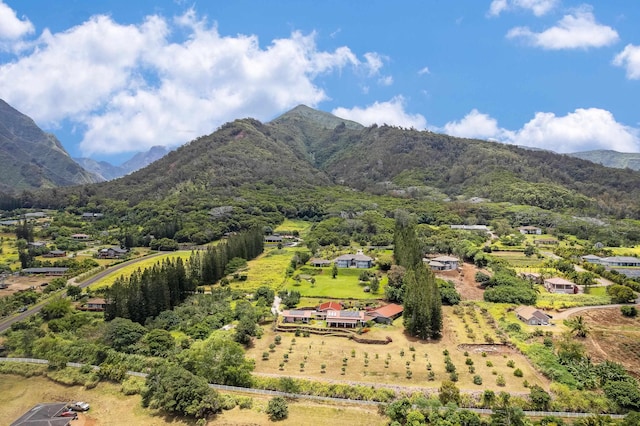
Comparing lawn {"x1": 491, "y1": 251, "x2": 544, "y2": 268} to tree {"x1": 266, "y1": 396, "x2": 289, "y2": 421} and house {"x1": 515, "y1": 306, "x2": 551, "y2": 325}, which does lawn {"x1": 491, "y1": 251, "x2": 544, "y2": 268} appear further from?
tree {"x1": 266, "y1": 396, "x2": 289, "y2": 421}

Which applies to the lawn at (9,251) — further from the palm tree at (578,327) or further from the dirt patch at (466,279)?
the palm tree at (578,327)

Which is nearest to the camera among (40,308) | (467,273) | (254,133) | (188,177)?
(40,308)

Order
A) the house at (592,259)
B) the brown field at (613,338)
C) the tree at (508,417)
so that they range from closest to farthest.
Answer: the tree at (508,417) → the brown field at (613,338) → the house at (592,259)

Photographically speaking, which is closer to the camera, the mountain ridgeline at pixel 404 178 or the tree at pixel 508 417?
the tree at pixel 508 417

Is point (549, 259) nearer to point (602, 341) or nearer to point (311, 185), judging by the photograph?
point (602, 341)

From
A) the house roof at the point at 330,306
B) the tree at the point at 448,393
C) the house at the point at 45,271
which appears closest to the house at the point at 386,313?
the house roof at the point at 330,306

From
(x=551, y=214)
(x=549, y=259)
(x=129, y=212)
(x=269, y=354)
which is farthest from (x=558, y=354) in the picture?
(x=129, y=212)

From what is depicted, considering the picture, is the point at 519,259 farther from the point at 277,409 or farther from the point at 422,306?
the point at 277,409
